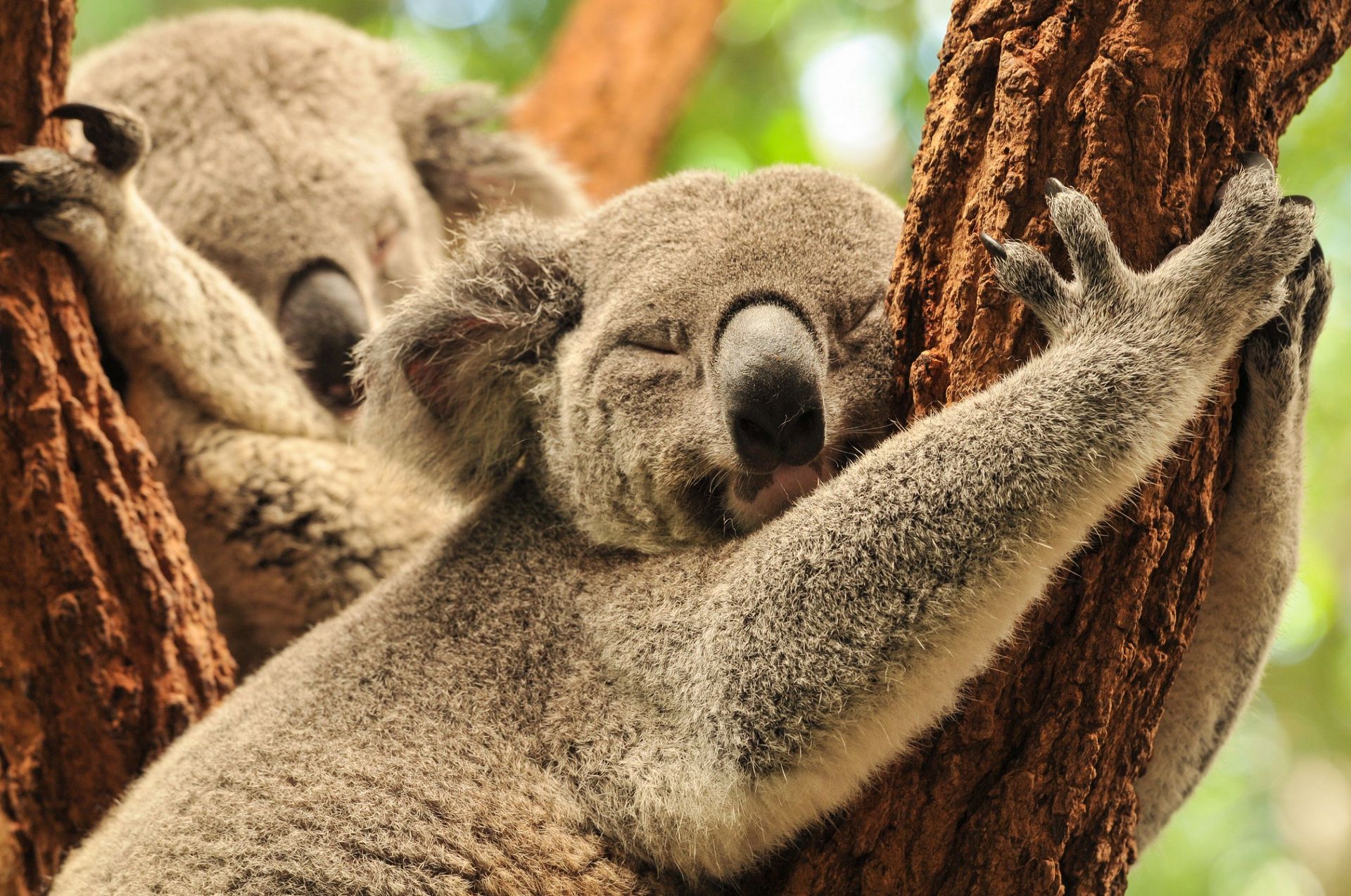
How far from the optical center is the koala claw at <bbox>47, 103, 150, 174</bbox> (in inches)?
125

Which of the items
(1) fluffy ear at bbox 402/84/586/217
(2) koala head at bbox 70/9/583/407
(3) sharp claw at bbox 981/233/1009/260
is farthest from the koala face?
(1) fluffy ear at bbox 402/84/586/217

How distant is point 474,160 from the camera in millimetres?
5242

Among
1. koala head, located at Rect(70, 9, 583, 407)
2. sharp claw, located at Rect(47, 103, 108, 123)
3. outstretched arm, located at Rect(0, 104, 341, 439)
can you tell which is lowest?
outstretched arm, located at Rect(0, 104, 341, 439)

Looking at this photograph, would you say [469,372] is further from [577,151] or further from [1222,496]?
[577,151]

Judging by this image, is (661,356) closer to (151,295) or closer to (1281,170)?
(151,295)

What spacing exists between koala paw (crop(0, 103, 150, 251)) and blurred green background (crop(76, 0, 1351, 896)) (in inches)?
92.1

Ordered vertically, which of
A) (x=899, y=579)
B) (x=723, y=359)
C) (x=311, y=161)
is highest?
(x=311, y=161)

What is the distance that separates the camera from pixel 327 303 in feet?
13.5

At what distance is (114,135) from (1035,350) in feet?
7.94

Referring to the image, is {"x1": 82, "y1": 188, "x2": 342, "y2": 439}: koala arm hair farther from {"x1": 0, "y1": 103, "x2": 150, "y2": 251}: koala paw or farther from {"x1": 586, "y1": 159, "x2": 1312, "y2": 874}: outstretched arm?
{"x1": 586, "y1": 159, "x2": 1312, "y2": 874}: outstretched arm

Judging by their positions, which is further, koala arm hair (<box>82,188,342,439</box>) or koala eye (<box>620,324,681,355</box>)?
koala arm hair (<box>82,188,342,439</box>)

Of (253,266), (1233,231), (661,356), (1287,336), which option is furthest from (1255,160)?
(253,266)

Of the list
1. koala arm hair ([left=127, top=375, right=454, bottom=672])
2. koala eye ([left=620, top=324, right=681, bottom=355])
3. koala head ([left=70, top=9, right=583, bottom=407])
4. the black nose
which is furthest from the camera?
koala head ([left=70, top=9, right=583, bottom=407])

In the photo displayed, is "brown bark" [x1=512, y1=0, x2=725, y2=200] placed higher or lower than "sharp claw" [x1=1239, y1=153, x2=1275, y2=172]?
higher
